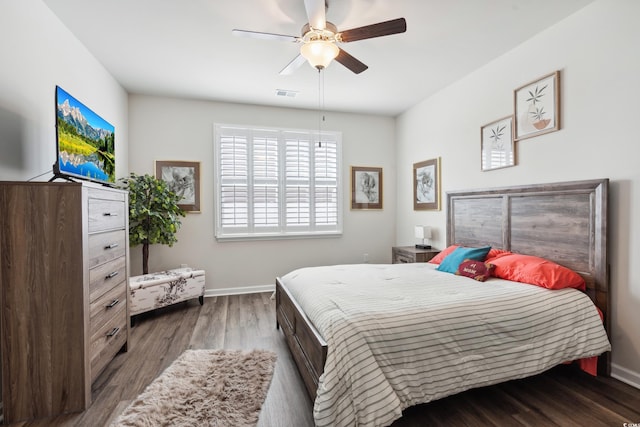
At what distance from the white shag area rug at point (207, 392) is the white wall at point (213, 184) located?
6.72 ft

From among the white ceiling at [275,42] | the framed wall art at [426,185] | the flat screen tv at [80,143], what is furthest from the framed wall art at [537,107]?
the flat screen tv at [80,143]

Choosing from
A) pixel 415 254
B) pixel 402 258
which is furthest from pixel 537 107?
pixel 402 258

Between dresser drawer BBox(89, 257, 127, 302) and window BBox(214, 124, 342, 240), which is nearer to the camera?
dresser drawer BBox(89, 257, 127, 302)

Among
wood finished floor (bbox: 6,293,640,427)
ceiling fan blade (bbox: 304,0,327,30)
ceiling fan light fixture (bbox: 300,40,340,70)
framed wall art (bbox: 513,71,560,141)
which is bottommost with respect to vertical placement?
wood finished floor (bbox: 6,293,640,427)

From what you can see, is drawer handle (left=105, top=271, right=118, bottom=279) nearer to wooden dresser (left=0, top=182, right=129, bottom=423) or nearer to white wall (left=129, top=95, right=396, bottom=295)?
wooden dresser (left=0, top=182, right=129, bottom=423)

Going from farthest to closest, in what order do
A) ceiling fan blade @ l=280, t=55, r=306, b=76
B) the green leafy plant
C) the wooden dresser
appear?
the green leafy plant → ceiling fan blade @ l=280, t=55, r=306, b=76 → the wooden dresser

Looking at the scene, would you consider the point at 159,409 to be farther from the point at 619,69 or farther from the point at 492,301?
the point at 619,69

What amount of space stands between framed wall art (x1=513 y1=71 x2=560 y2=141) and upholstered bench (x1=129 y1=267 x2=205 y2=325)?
4.12m

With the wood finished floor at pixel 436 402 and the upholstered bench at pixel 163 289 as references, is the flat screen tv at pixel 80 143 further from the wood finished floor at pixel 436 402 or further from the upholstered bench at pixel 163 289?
the wood finished floor at pixel 436 402

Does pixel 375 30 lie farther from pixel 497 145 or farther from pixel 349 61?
pixel 497 145

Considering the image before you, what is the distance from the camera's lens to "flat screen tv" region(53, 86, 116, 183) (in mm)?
2014

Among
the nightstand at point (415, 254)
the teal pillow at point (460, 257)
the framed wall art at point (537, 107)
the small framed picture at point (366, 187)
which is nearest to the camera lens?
the framed wall art at point (537, 107)

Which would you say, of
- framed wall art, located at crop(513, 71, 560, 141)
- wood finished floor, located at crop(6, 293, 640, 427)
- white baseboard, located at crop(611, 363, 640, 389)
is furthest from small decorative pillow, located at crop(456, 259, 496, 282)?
framed wall art, located at crop(513, 71, 560, 141)

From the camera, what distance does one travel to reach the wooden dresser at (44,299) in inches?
71.4
